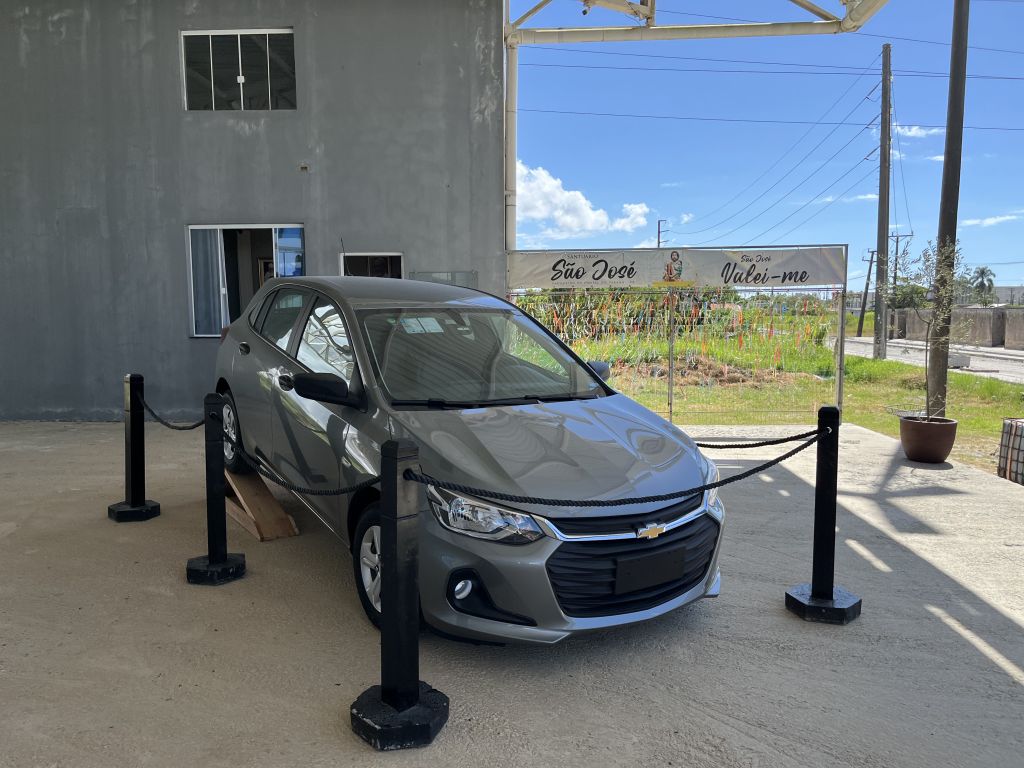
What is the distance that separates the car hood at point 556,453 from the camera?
330 cm

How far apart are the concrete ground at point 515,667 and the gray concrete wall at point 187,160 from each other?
17.5 ft

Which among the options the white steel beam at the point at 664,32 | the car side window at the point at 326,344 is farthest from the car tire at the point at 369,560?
the white steel beam at the point at 664,32

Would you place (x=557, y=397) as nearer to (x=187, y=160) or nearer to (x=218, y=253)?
(x=218, y=253)

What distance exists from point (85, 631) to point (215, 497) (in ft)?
2.94

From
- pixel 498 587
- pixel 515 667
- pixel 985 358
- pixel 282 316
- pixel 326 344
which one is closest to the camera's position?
pixel 498 587

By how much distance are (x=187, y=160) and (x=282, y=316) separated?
601 cm

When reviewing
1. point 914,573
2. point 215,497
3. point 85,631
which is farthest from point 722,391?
point 85,631

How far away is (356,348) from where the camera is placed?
13.9 feet

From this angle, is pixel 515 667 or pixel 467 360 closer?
pixel 515 667

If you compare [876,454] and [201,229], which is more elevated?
[201,229]

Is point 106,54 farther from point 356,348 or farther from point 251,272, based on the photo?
point 356,348

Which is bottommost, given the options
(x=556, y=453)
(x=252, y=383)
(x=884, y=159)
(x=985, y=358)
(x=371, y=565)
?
(x=985, y=358)

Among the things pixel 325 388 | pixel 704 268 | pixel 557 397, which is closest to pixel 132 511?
pixel 325 388

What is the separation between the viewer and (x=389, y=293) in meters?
4.82
